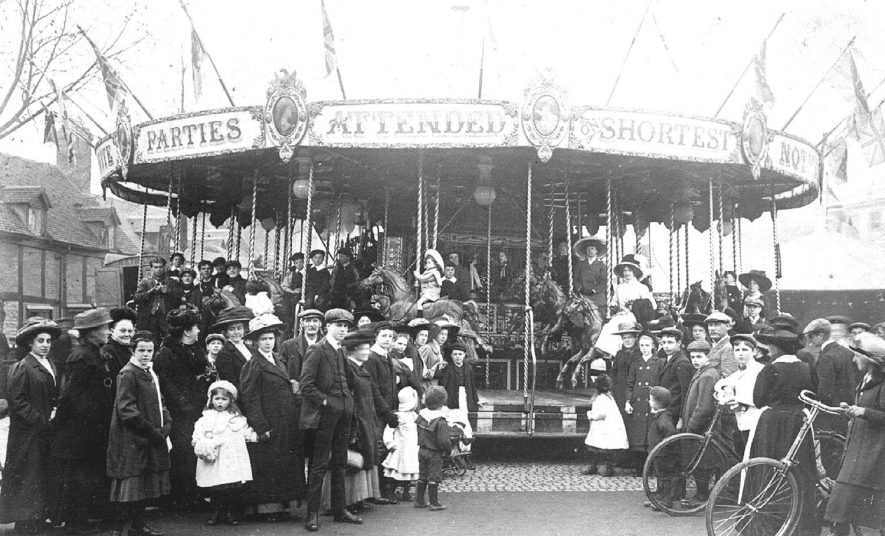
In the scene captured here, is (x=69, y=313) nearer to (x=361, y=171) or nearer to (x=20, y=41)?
(x=20, y=41)

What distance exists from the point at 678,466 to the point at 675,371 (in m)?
1.47

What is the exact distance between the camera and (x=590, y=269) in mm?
14102

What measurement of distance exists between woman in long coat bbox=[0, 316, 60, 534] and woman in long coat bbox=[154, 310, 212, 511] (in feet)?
3.12

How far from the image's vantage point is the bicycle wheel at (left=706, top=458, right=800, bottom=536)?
5.96 m

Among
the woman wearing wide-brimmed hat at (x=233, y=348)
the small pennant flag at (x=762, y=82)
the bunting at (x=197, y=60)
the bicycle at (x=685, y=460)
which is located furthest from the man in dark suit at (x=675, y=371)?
the bunting at (x=197, y=60)

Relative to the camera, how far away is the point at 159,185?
16.7 m

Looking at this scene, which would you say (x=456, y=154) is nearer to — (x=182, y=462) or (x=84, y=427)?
(x=182, y=462)

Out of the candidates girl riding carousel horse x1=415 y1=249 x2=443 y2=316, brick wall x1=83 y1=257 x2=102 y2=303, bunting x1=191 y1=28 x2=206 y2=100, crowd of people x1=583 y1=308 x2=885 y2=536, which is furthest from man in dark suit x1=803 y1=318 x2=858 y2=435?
brick wall x1=83 y1=257 x2=102 y2=303

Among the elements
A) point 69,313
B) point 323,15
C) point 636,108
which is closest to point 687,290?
point 636,108

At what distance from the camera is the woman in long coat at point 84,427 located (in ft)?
21.8

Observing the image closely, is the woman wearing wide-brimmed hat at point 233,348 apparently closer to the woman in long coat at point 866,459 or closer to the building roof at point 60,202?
the woman in long coat at point 866,459

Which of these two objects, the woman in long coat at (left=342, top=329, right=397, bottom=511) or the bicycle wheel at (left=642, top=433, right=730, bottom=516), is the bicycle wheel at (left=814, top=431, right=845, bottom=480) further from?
→ the woman in long coat at (left=342, top=329, right=397, bottom=511)

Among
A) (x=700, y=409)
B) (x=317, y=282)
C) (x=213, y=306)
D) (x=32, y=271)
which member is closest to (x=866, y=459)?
(x=700, y=409)

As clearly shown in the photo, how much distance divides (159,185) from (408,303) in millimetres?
7093
